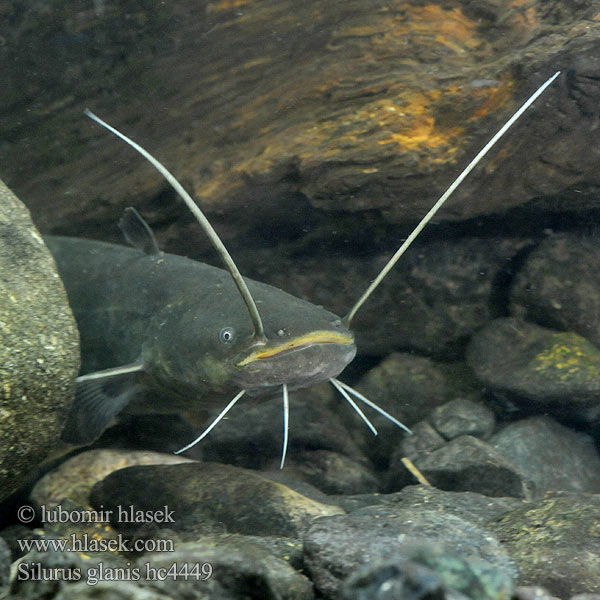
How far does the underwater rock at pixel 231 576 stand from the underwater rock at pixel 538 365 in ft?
8.09

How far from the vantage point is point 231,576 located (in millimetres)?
1269

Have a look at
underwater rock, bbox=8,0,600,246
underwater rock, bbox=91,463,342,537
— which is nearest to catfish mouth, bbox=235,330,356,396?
underwater rock, bbox=91,463,342,537

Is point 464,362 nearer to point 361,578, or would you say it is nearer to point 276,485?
point 276,485

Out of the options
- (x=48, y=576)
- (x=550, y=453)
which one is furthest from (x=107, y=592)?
(x=550, y=453)

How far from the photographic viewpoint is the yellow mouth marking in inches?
81.0

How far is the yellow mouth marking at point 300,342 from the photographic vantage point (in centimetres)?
206

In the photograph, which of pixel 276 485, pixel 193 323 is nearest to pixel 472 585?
pixel 276 485

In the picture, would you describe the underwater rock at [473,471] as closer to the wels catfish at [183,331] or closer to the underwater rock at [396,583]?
the wels catfish at [183,331]

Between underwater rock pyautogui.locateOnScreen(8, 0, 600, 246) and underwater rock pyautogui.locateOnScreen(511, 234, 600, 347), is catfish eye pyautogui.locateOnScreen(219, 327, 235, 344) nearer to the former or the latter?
underwater rock pyautogui.locateOnScreen(8, 0, 600, 246)

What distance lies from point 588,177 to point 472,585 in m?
2.90

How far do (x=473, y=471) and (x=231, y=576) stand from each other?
5.99ft

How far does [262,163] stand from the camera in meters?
3.38

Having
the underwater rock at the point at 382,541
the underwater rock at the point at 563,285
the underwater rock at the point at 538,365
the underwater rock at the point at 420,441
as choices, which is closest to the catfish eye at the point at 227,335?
the underwater rock at the point at 382,541

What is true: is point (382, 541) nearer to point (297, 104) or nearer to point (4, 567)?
point (4, 567)
